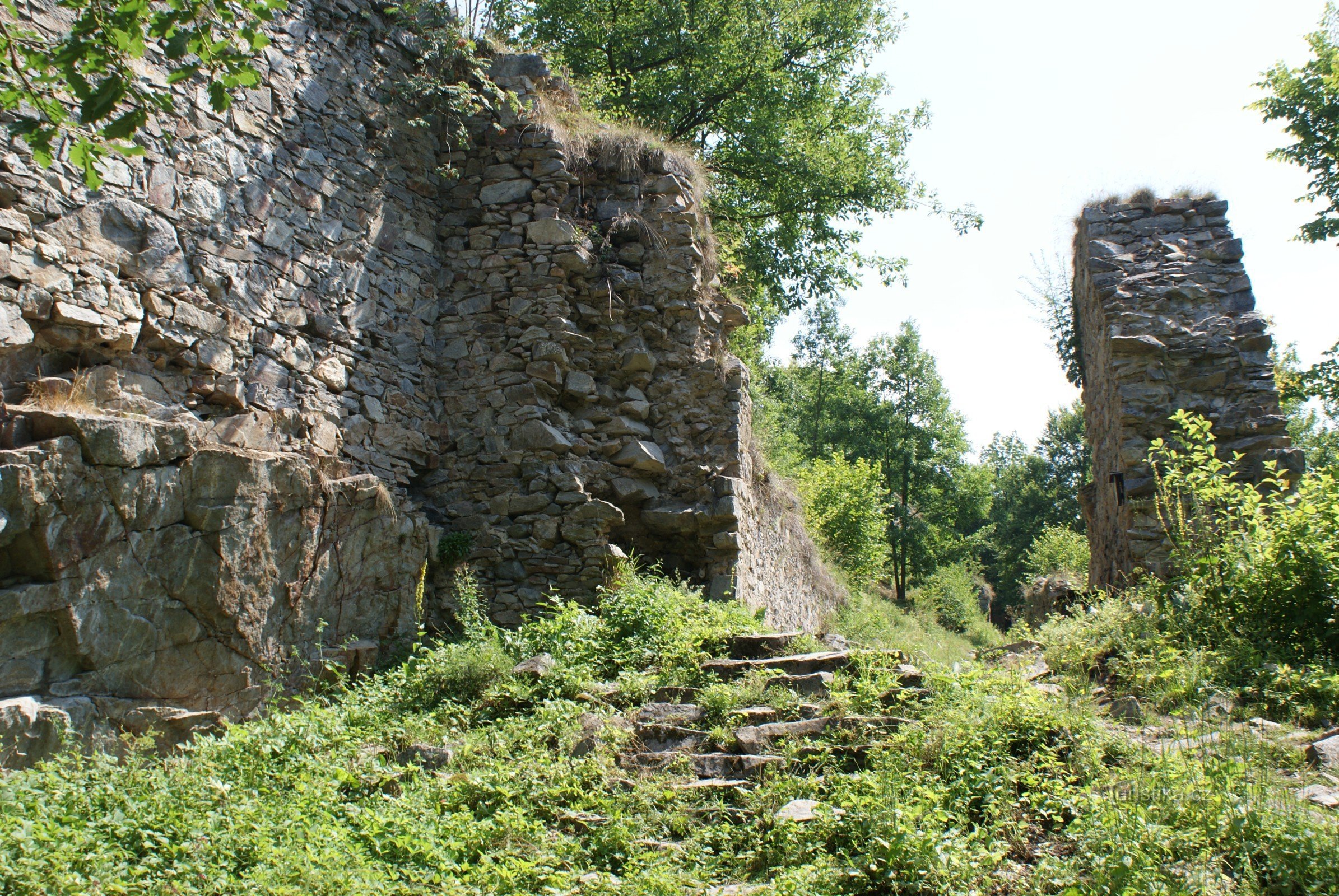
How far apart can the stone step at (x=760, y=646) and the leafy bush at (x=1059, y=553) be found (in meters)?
18.4

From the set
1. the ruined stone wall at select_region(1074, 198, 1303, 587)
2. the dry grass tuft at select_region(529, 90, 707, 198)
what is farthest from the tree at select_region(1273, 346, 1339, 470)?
the dry grass tuft at select_region(529, 90, 707, 198)

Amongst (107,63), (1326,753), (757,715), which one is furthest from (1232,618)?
(107,63)

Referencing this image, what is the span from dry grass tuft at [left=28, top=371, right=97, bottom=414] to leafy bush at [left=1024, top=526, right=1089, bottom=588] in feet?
72.1

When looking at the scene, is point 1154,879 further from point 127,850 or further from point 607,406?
point 607,406

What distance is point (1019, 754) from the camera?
4.65 m

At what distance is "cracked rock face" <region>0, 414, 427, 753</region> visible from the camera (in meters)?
5.31

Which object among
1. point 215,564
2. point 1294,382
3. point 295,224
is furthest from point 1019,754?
point 1294,382

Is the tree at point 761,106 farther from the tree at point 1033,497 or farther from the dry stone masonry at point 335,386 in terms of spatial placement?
the tree at point 1033,497

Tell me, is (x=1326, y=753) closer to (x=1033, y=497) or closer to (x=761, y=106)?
(x=761, y=106)

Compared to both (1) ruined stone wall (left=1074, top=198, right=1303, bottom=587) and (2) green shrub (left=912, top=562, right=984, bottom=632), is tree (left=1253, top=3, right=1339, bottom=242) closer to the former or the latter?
(1) ruined stone wall (left=1074, top=198, right=1303, bottom=587)

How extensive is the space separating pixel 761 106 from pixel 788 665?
1155 cm

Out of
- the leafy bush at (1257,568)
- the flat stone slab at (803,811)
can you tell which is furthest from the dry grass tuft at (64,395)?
the leafy bush at (1257,568)

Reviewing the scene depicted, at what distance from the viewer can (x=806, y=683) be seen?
5805mm

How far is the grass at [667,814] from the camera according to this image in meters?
3.55
